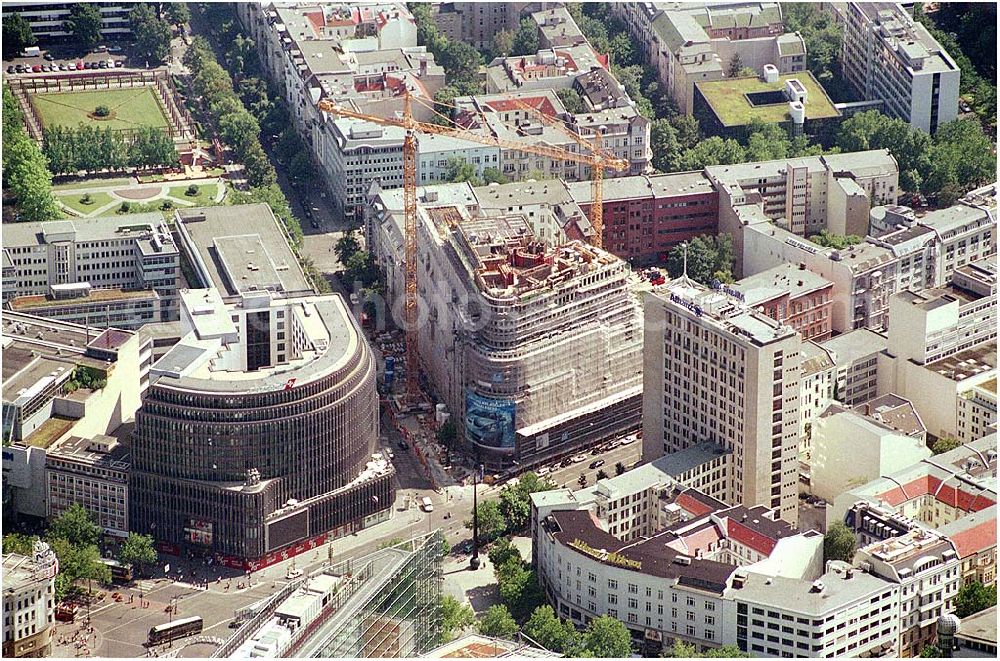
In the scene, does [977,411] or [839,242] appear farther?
[839,242]

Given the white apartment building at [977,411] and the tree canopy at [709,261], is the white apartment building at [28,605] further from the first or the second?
the tree canopy at [709,261]

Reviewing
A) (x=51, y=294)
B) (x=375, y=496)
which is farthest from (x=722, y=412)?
(x=51, y=294)

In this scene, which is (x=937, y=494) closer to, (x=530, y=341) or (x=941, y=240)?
(x=530, y=341)

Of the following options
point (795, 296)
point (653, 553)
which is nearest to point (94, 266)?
point (795, 296)

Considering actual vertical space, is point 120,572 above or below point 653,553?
below

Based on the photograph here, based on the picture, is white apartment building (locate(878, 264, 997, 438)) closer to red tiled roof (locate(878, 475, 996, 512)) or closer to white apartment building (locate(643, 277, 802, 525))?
red tiled roof (locate(878, 475, 996, 512))

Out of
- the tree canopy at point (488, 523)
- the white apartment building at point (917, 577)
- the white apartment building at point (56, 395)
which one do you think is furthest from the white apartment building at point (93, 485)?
the white apartment building at point (917, 577)

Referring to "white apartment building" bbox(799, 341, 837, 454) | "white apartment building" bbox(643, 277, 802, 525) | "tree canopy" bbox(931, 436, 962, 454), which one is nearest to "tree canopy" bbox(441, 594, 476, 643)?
"white apartment building" bbox(643, 277, 802, 525)
